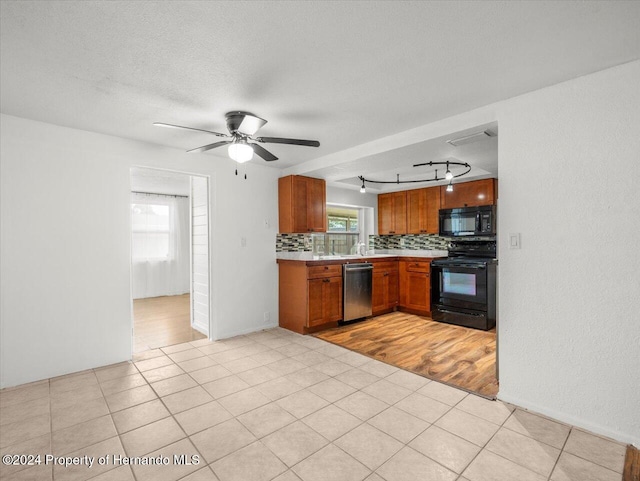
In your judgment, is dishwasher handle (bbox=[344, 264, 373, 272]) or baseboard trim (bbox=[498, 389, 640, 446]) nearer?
baseboard trim (bbox=[498, 389, 640, 446])

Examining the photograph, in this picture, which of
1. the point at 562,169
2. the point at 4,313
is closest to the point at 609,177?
the point at 562,169

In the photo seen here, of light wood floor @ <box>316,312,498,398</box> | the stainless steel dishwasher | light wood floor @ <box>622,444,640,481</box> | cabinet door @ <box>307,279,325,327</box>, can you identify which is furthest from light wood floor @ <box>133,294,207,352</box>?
light wood floor @ <box>622,444,640,481</box>

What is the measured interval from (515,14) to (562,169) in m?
1.12

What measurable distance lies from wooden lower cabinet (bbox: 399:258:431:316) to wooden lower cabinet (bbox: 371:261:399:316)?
12cm

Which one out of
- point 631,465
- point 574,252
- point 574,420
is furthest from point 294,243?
point 631,465

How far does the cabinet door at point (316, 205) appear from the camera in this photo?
14.9 feet

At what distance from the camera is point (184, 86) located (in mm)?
2180

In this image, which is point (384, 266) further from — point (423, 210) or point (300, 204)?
point (300, 204)

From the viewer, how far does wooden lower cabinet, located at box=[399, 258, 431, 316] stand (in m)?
5.03

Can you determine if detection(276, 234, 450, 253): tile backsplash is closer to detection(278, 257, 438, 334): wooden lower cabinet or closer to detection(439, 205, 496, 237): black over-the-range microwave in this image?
detection(278, 257, 438, 334): wooden lower cabinet

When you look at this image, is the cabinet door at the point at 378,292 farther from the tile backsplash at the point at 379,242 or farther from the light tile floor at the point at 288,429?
the light tile floor at the point at 288,429

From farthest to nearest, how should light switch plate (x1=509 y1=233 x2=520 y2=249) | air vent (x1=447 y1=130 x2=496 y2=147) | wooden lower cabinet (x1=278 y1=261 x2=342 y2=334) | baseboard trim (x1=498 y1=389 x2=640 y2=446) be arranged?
wooden lower cabinet (x1=278 y1=261 x2=342 y2=334) < air vent (x1=447 y1=130 x2=496 y2=147) < light switch plate (x1=509 y1=233 x2=520 y2=249) < baseboard trim (x1=498 y1=389 x2=640 y2=446)

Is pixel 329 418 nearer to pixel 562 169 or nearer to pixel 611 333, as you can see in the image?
pixel 611 333

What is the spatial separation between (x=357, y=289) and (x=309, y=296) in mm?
873
